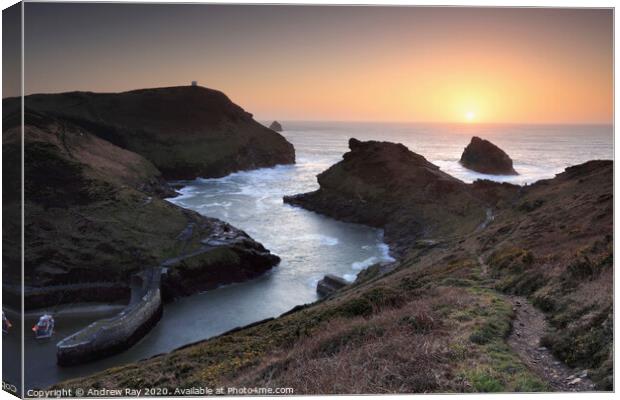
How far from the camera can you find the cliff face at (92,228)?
127ft

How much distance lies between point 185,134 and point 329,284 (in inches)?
2137

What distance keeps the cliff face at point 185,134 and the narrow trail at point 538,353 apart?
55.5m

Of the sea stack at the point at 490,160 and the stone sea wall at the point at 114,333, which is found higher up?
the sea stack at the point at 490,160

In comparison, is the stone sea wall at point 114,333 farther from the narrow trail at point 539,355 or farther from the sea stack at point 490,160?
the sea stack at point 490,160

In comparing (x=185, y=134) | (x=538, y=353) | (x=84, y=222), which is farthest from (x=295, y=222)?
(x=538, y=353)

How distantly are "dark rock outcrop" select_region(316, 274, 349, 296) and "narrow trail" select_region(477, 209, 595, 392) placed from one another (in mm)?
22905

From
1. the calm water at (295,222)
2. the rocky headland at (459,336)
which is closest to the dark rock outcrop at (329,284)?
the calm water at (295,222)

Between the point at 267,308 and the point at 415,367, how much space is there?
26.5 metres

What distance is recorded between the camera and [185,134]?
8506 cm

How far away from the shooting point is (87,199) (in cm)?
4644

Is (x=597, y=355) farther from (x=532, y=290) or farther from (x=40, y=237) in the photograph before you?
(x=40, y=237)

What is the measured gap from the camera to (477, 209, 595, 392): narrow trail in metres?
11.4

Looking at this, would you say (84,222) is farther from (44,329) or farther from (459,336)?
(459,336)

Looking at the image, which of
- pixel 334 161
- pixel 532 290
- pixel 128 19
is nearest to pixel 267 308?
pixel 532 290
